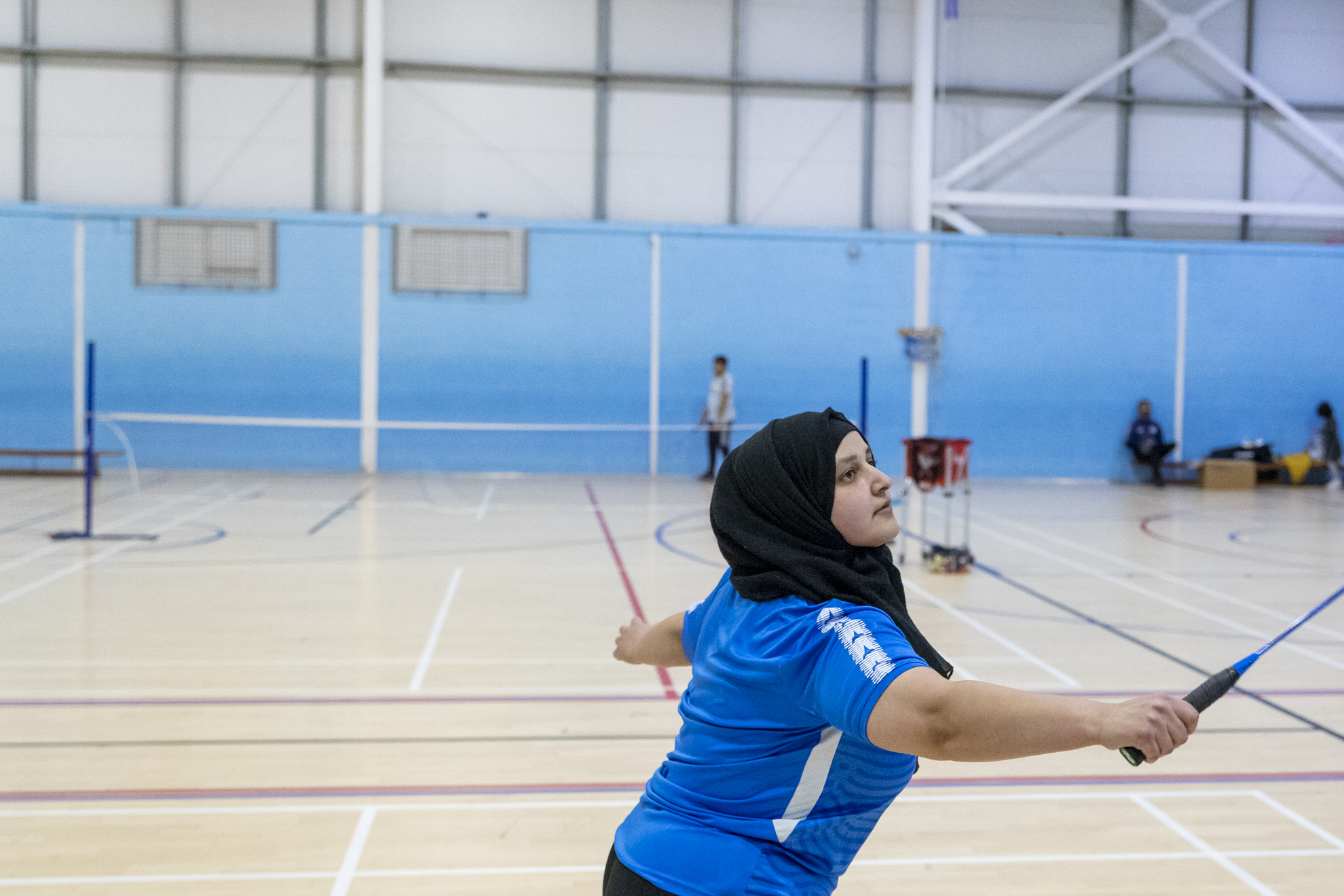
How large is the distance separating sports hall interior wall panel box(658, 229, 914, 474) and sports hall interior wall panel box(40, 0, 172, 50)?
8.13m

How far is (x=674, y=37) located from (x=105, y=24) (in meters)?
8.45

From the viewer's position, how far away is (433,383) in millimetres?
16812

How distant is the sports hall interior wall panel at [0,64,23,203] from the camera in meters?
16.1

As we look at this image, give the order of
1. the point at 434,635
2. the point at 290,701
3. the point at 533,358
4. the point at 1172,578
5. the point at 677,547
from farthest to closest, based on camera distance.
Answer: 1. the point at 533,358
2. the point at 677,547
3. the point at 1172,578
4. the point at 434,635
5. the point at 290,701

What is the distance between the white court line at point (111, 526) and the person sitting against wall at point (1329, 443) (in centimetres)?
1667

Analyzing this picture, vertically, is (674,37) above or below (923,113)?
above

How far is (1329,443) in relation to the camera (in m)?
17.7

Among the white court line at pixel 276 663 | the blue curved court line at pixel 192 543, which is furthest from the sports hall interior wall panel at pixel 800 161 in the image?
the white court line at pixel 276 663

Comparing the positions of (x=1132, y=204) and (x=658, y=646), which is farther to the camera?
(x=1132, y=204)

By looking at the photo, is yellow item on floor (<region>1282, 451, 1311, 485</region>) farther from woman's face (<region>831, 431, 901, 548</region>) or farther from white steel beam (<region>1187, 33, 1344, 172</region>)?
woman's face (<region>831, 431, 901, 548</region>)

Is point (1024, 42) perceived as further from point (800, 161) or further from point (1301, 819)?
point (1301, 819)

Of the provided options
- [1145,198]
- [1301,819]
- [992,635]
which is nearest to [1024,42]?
[1145,198]

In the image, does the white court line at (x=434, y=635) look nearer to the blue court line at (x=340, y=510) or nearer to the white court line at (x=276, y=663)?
the white court line at (x=276, y=663)

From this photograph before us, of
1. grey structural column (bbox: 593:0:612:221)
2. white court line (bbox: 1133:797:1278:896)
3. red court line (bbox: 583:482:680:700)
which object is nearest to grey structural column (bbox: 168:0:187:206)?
grey structural column (bbox: 593:0:612:221)
